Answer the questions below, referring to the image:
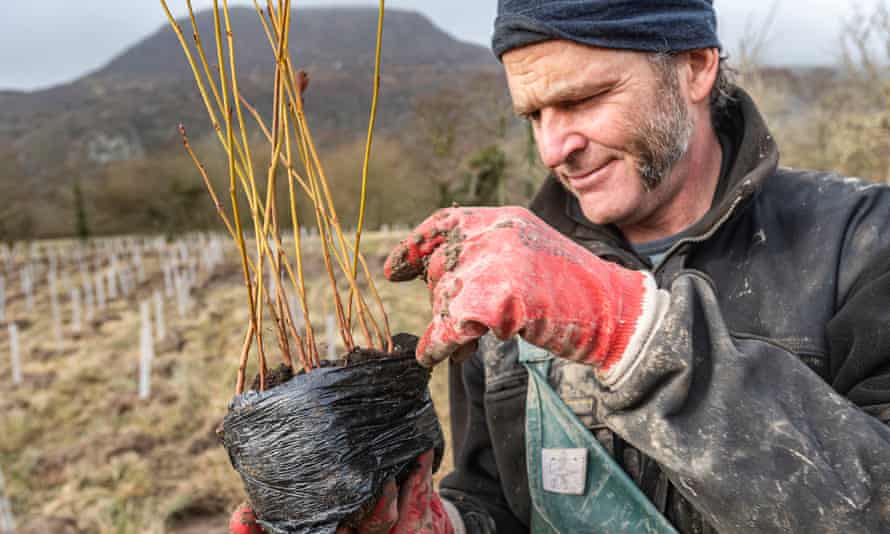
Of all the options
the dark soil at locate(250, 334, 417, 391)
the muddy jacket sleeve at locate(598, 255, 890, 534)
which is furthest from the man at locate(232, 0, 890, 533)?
the dark soil at locate(250, 334, 417, 391)

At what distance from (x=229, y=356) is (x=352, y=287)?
944 centimetres

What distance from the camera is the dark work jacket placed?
39.8 inches

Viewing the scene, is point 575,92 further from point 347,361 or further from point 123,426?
point 123,426

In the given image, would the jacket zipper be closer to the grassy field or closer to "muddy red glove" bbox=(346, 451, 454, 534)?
"muddy red glove" bbox=(346, 451, 454, 534)

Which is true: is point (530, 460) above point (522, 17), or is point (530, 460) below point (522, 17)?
below

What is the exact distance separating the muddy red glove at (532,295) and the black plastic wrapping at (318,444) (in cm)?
27

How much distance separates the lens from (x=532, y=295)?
1015mm

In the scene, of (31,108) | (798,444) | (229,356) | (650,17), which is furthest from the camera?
(31,108)

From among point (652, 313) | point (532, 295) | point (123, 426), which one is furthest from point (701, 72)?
point (123, 426)

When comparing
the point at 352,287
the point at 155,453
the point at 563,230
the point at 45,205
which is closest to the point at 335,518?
the point at 352,287

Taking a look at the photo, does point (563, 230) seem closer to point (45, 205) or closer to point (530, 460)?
point (530, 460)

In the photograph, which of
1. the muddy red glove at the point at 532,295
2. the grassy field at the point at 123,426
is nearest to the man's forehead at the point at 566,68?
the muddy red glove at the point at 532,295

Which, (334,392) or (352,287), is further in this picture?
(352,287)

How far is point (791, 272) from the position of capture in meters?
1.45
